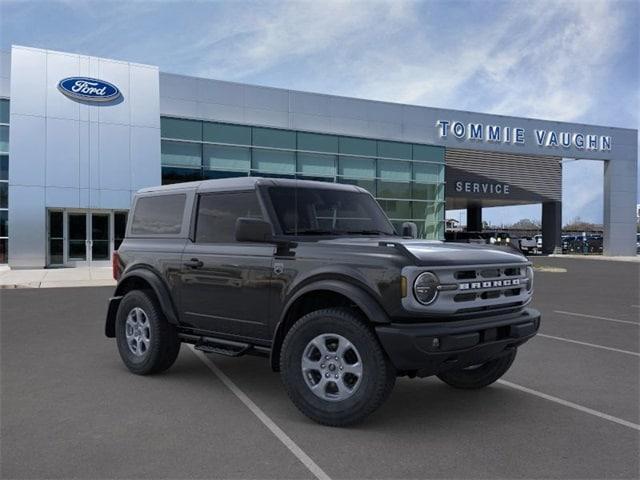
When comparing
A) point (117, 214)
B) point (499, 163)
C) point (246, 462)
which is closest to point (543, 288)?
point (246, 462)

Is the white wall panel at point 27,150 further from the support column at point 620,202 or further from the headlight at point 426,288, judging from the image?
the support column at point 620,202

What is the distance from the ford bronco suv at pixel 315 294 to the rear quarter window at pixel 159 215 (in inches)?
0.7

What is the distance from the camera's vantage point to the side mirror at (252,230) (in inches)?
192

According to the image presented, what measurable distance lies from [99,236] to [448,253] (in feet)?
71.1

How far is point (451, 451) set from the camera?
4.07 m

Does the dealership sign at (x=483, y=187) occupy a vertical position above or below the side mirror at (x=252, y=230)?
above

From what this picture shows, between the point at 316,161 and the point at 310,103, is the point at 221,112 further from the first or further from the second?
the point at 316,161

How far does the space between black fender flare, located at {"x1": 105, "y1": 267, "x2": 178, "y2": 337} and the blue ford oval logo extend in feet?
60.2

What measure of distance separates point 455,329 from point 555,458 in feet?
3.55

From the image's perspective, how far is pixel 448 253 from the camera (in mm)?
4633

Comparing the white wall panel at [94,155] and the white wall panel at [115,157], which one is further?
the white wall panel at [115,157]

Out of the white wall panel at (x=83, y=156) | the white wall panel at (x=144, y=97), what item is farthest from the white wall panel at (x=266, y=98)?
the white wall panel at (x=83, y=156)

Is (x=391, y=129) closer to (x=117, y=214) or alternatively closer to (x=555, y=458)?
(x=117, y=214)

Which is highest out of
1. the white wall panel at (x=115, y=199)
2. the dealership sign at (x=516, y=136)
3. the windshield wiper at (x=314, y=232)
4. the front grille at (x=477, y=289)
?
the dealership sign at (x=516, y=136)
